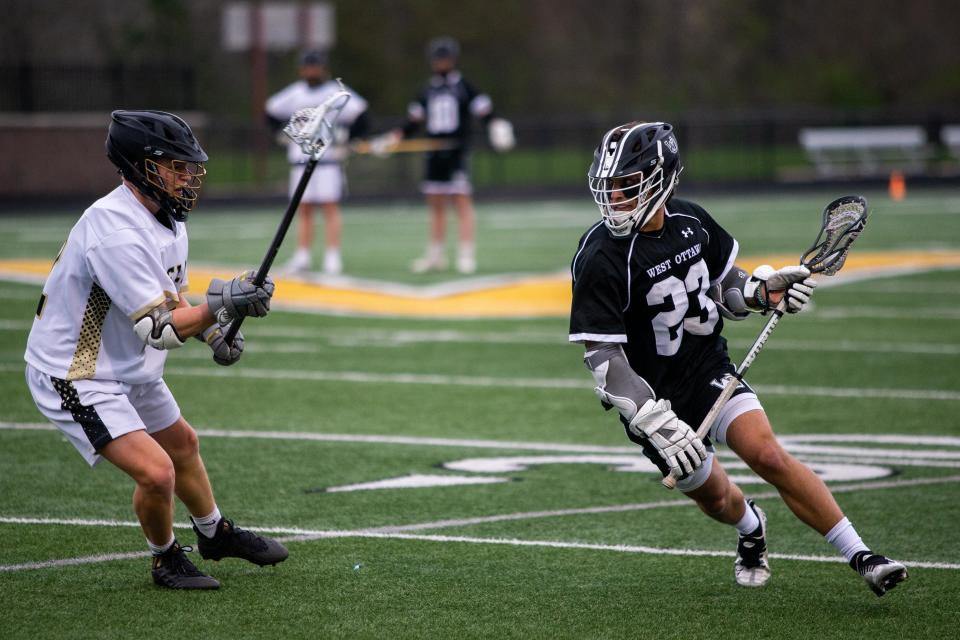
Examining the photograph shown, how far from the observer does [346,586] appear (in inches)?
207

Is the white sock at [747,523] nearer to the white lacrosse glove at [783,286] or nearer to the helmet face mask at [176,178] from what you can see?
the white lacrosse glove at [783,286]

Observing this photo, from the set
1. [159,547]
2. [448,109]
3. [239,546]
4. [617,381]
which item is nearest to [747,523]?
[617,381]

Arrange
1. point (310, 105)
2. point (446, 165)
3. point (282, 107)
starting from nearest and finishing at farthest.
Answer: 1. point (310, 105)
2. point (282, 107)
3. point (446, 165)

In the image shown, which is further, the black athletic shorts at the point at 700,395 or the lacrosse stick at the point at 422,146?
the lacrosse stick at the point at 422,146

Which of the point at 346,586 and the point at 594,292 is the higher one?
the point at 594,292

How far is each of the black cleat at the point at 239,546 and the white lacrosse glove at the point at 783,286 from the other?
2013 millimetres

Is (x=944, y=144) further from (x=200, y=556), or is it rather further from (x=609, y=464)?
(x=200, y=556)

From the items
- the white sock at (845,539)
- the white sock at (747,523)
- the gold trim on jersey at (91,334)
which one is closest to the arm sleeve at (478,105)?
the white sock at (747,523)

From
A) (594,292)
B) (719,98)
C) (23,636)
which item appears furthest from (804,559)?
(719,98)

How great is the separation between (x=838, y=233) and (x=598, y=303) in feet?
3.30

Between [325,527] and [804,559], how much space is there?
1991mm

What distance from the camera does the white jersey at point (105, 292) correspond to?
4.93m

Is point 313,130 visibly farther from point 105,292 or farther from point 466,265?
point 466,265

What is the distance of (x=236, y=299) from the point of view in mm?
4918
